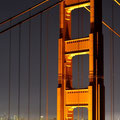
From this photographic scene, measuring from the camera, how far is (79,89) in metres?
18.9

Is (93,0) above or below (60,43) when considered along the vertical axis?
above

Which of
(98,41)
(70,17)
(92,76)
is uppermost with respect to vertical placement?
(70,17)

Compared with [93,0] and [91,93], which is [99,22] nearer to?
[93,0]

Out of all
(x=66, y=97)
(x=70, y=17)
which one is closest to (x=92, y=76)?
(x=66, y=97)

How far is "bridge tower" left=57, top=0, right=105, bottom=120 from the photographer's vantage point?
59.4 ft

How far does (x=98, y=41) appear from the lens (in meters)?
18.3

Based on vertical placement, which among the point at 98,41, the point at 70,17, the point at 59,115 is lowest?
the point at 59,115

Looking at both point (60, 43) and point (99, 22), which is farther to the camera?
point (60, 43)

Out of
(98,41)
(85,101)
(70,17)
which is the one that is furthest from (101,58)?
(70,17)

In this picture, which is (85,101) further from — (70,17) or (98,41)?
(70,17)

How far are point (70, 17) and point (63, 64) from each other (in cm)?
206

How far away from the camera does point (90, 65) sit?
18.0 meters

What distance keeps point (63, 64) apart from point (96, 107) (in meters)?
2.59

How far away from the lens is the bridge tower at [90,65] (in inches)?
713
